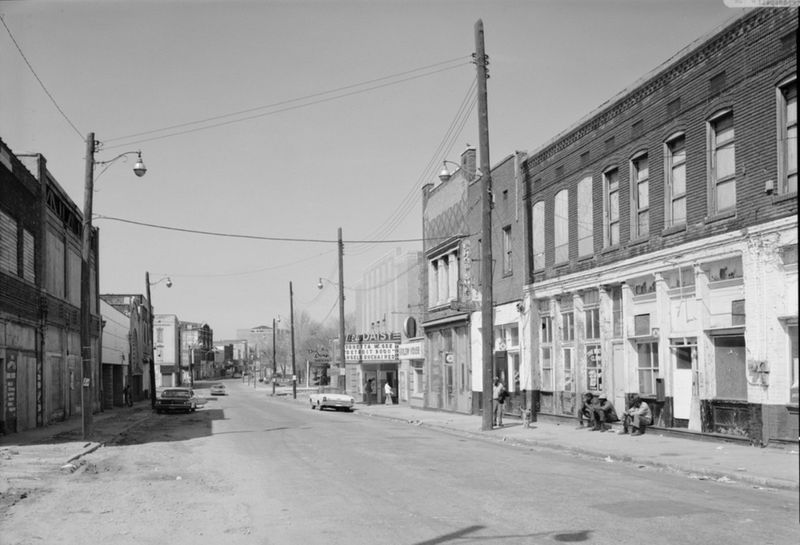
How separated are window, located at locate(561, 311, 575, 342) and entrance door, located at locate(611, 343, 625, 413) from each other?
2817 mm

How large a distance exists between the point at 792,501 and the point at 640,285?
11848mm

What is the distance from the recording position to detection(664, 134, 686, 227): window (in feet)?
69.6

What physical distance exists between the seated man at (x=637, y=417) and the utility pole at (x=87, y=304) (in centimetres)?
1549

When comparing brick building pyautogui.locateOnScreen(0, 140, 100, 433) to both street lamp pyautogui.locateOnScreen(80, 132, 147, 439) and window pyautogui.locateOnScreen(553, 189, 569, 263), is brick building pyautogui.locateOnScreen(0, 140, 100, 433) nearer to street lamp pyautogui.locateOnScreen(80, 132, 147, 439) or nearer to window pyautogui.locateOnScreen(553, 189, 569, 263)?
street lamp pyautogui.locateOnScreen(80, 132, 147, 439)

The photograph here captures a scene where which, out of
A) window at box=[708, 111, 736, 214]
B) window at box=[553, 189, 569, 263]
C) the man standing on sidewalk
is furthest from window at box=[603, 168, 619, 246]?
the man standing on sidewalk

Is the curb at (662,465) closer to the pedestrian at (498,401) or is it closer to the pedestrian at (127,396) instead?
the pedestrian at (498,401)

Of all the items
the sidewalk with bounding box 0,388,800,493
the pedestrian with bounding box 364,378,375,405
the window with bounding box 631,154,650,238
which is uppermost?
the window with bounding box 631,154,650,238

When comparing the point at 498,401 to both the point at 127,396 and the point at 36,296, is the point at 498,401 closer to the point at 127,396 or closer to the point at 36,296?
the point at 36,296

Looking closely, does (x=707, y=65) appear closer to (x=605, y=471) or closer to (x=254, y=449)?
(x=605, y=471)

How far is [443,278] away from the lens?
40969 millimetres

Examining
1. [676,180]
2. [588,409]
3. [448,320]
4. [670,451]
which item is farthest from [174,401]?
[670,451]

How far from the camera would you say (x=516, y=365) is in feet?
106

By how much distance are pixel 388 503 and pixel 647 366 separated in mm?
13527

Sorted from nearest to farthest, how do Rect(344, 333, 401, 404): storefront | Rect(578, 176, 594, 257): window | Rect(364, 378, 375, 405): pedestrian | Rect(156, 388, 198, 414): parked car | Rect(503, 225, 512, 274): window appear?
Rect(578, 176, 594, 257): window
Rect(503, 225, 512, 274): window
Rect(156, 388, 198, 414): parked car
Rect(344, 333, 401, 404): storefront
Rect(364, 378, 375, 405): pedestrian
